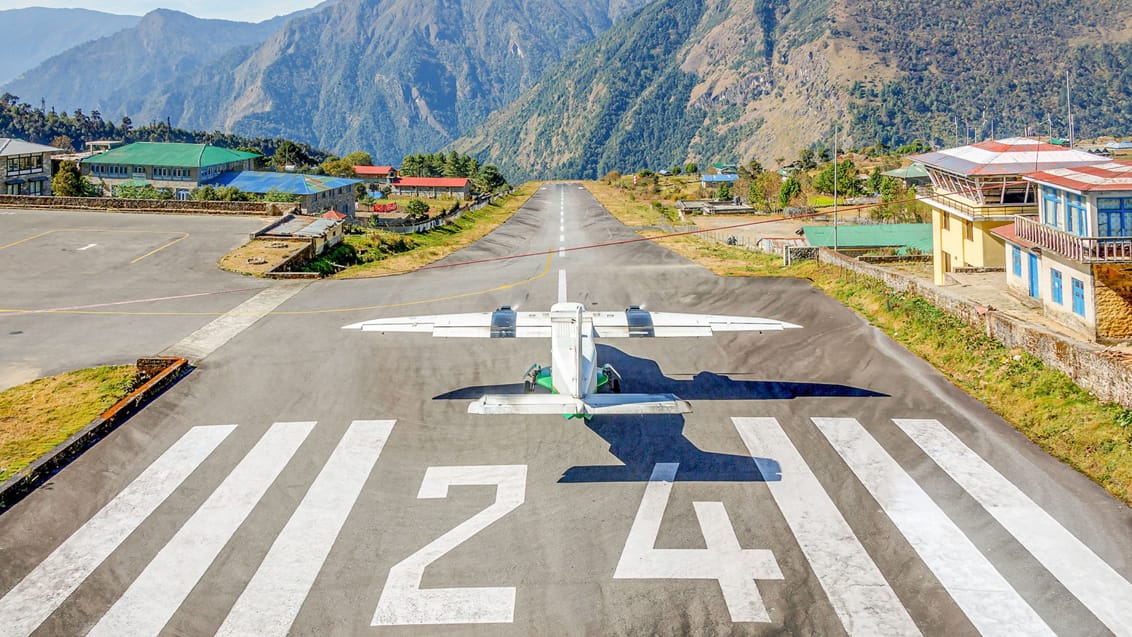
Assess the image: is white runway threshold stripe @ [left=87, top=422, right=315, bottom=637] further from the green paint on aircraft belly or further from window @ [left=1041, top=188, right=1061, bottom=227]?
window @ [left=1041, top=188, right=1061, bottom=227]

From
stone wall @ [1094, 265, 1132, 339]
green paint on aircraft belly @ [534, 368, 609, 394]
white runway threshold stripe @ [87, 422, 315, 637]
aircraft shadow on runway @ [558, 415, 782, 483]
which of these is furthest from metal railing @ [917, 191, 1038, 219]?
white runway threshold stripe @ [87, 422, 315, 637]

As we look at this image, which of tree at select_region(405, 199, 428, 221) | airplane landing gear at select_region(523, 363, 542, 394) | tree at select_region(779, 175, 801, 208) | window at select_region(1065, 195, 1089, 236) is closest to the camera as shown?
airplane landing gear at select_region(523, 363, 542, 394)

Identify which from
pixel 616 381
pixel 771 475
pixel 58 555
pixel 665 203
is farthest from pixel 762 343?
pixel 665 203

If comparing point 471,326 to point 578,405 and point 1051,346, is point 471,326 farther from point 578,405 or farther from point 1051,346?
point 1051,346

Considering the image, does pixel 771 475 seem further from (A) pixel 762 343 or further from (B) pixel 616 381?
(A) pixel 762 343

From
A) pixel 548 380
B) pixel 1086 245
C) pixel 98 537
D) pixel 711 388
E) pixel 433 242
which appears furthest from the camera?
pixel 433 242

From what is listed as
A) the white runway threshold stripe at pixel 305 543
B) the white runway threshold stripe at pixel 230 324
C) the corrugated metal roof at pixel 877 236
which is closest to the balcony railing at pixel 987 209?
the corrugated metal roof at pixel 877 236

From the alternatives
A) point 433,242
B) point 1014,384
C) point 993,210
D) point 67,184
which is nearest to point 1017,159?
point 993,210
